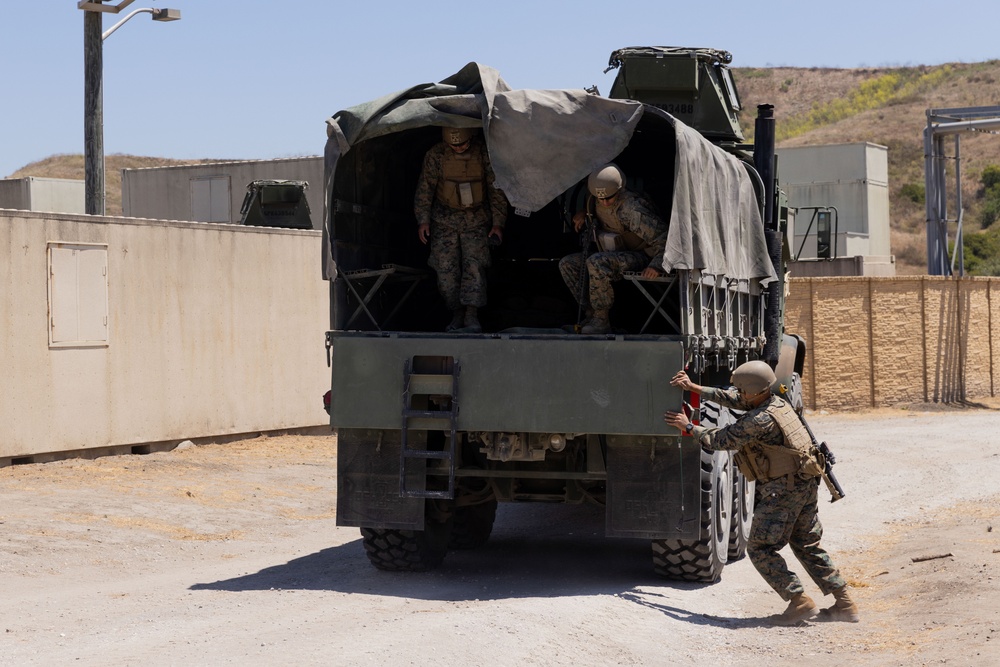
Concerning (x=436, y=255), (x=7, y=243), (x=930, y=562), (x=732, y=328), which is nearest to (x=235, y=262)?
(x=7, y=243)

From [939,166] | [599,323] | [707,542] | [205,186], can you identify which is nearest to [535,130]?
[599,323]

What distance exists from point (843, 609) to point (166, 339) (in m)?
9.55

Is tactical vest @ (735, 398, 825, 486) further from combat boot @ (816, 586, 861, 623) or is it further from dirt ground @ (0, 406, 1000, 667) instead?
dirt ground @ (0, 406, 1000, 667)

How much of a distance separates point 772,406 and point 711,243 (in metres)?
1.34

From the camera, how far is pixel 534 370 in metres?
8.68

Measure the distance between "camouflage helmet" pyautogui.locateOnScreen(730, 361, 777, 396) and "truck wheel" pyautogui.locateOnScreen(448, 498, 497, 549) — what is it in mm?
3028

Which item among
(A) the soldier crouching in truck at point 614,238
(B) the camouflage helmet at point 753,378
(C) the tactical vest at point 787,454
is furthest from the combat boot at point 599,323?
(C) the tactical vest at point 787,454

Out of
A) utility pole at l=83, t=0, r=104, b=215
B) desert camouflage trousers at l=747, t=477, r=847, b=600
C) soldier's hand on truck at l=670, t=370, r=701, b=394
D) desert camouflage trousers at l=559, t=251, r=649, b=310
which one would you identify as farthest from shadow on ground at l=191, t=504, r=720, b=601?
utility pole at l=83, t=0, r=104, b=215

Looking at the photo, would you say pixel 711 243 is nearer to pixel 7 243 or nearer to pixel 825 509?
pixel 825 509

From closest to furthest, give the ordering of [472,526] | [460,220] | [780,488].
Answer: [780,488], [460,220], [472,526]

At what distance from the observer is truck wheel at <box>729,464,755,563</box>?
979cm

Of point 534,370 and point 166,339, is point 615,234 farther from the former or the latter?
point 166,339

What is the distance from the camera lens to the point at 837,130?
90.7 m

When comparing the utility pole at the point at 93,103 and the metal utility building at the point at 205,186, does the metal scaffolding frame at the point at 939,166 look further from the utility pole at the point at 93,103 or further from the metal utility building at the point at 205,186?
the utility pole at the point at 93,103
